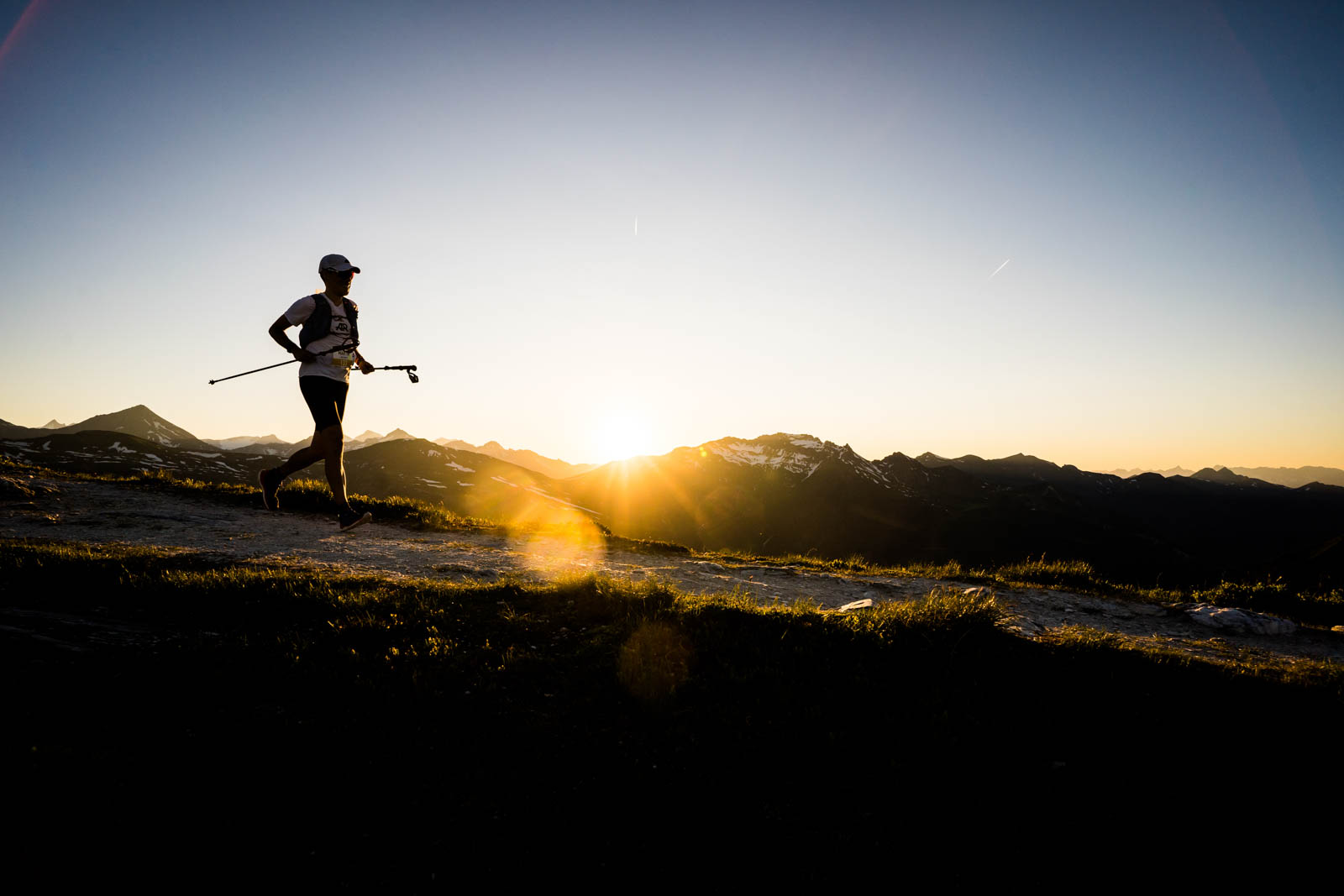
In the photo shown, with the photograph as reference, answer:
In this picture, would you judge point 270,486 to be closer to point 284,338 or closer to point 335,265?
point 284,338

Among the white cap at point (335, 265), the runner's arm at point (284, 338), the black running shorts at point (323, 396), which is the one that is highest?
the white cap at point (335, 265)

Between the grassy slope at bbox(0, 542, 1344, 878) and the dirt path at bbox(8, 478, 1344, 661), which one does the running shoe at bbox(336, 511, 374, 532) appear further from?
the grassy slope at bbox(0, 542, 1344, 878)

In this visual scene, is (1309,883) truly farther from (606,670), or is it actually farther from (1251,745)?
(606,670)

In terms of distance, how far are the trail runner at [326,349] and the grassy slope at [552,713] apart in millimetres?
3211

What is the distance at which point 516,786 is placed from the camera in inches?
148

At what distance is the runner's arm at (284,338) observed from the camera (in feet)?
29.0

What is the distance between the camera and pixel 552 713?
461 cm

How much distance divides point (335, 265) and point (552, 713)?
26.4ft

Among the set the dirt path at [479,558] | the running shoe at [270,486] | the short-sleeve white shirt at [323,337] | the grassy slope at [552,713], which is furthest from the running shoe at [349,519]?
the grassy slope at [552,713]

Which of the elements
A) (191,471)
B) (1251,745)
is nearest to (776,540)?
(191,471)

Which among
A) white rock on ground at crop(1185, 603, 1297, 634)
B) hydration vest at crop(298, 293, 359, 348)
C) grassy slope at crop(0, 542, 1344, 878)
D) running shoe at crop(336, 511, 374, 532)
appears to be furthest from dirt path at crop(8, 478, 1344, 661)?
hydration vest at crop(298, 293, 359, 348)

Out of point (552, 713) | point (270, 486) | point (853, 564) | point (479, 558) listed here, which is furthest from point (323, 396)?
point (853, 564)

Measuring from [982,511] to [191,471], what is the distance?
244453mm

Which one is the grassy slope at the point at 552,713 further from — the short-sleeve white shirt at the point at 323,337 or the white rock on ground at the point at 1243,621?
the short-sleeve white shirt at the point at 323,337
